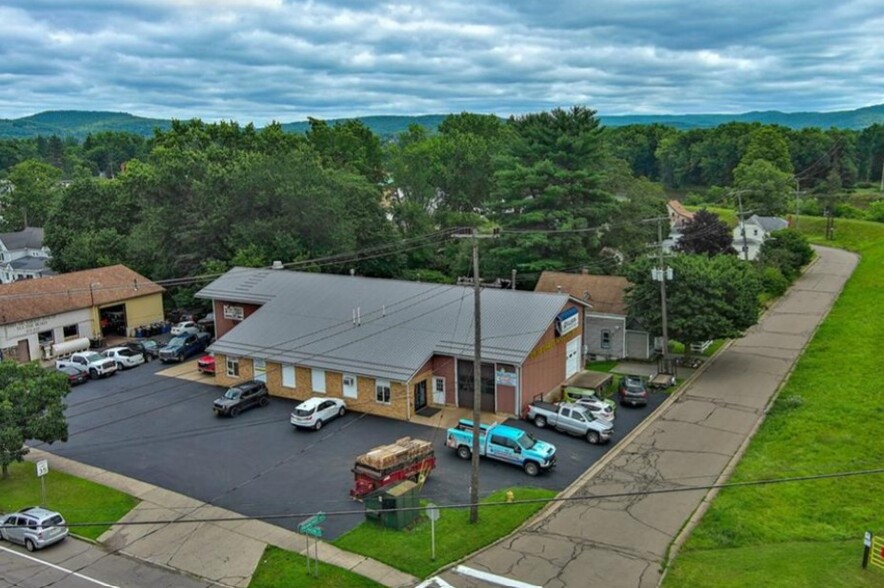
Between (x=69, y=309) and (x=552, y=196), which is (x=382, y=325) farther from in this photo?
(x=69, y=309)

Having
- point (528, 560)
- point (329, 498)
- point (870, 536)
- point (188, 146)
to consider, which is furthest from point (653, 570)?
point (188, 146)

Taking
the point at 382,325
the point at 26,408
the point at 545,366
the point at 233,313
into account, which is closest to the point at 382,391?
the point at 382,325

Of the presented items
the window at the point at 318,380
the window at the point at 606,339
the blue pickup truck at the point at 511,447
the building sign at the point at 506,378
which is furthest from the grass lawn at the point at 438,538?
the window at the point at 606,339

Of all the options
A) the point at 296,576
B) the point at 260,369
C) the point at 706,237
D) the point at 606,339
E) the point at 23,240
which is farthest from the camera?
the point at 23,240

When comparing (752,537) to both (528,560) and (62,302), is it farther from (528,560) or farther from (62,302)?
(62,302)

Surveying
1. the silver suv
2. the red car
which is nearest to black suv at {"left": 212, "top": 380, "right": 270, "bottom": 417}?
the red car

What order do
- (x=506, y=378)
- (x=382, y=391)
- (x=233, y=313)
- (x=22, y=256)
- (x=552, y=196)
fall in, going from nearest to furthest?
(x=506, y=378) → (x=382, y=391) → (x=233, y=313) → (x=552, y=196) → (x=22, y=256)

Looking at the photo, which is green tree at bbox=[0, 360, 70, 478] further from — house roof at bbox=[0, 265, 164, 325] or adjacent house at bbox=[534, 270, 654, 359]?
adjacent house at bbox=[534, 270, 654, 359]
